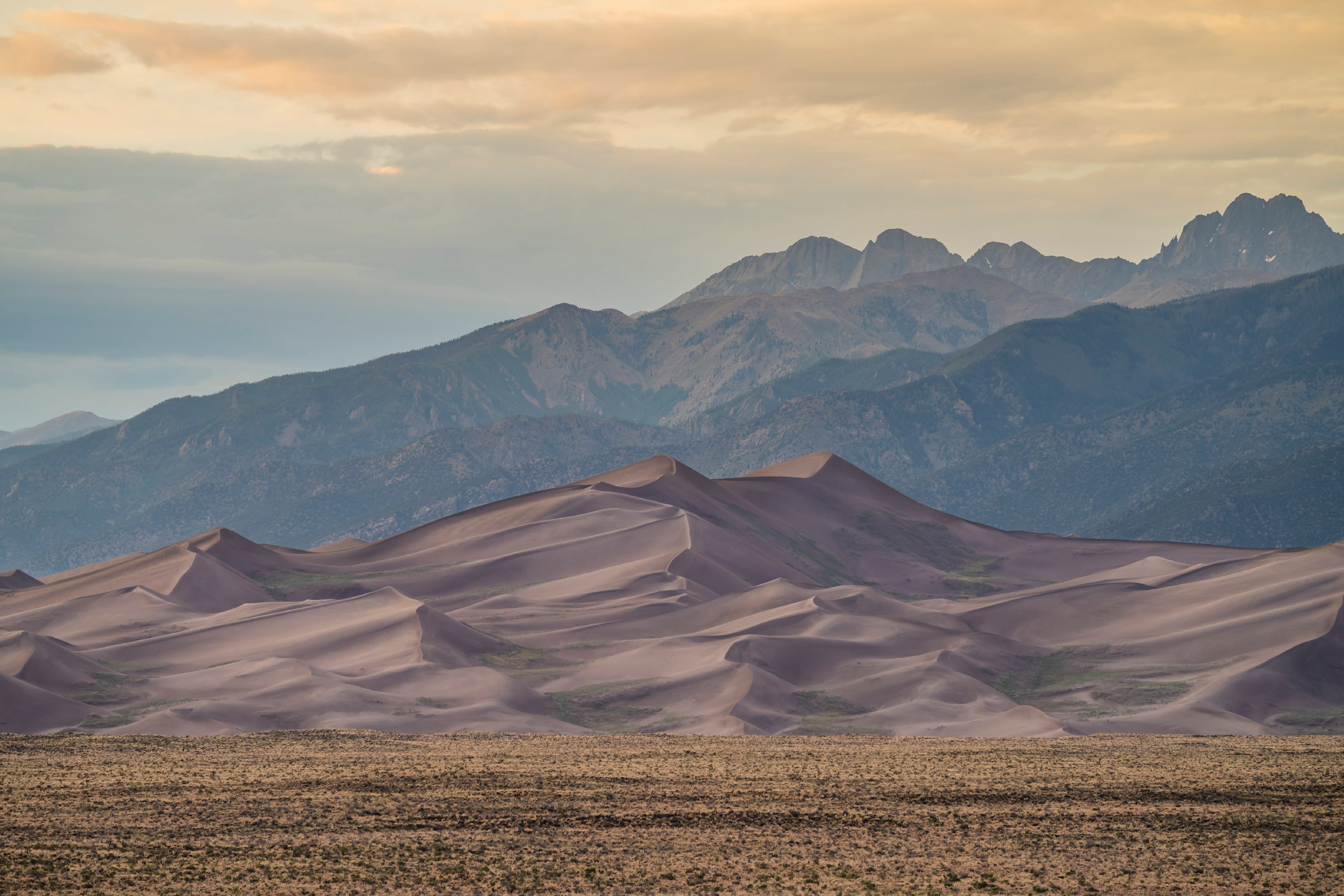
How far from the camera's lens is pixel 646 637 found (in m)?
118

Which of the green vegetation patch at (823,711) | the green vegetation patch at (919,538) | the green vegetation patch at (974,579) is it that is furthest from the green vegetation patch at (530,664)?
the green vegetation patch at (919,538)

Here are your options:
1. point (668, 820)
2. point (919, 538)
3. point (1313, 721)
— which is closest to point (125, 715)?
point (668, 820)

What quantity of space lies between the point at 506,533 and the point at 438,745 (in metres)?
96.0

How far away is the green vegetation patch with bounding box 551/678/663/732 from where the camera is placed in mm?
92375

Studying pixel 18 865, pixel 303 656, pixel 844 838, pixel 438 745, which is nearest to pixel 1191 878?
pixel 844 838

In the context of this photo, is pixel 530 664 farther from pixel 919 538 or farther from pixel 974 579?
pixel 919 538

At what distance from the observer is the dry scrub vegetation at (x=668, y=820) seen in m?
34.6

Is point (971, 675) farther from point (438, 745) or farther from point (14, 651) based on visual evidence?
point (14, 651)

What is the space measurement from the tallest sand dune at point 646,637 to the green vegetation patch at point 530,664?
0.31m

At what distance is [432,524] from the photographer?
17625 centimetres

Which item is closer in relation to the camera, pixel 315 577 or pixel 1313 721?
pixel 1313 721

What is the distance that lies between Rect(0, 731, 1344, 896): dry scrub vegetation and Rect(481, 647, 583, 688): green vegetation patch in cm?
4130

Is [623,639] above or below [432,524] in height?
below

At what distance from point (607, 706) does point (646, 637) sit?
21.8m
